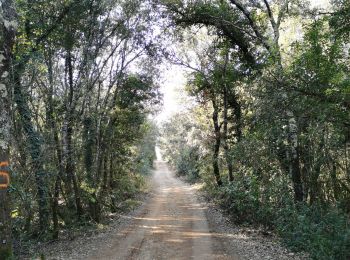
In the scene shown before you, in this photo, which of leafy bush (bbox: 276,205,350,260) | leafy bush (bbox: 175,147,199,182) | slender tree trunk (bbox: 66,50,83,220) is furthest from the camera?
leafy bush (bbox: 175,147,199,182)

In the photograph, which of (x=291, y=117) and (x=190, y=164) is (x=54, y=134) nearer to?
(x=291, y=117)

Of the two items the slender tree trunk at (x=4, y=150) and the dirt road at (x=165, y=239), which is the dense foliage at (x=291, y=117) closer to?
the dirt road at (x=165, y=239)

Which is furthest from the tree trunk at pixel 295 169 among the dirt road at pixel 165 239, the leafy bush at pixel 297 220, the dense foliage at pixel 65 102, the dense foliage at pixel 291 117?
the dense foliage at pixel 65 102

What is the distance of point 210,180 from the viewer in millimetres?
29875

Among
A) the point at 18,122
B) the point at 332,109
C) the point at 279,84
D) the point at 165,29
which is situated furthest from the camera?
the point at 165,29

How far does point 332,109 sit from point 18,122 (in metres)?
8.61

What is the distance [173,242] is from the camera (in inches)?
520

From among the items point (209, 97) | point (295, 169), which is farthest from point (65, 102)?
point (209, 97)

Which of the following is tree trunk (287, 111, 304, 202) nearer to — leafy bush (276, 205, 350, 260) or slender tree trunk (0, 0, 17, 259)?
leafy bush (276, 205, 350, 260)

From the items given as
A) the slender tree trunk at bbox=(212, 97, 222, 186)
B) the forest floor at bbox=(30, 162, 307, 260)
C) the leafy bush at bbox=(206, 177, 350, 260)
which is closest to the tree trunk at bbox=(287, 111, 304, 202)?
the leafy bush at bbox=(206, 177, 350, 260)

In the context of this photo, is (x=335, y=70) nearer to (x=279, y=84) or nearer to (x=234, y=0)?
(x=279, y=84)

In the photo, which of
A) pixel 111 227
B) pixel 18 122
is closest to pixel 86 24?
pixel 18 122

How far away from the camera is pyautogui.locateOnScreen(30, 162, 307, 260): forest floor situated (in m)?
11.4

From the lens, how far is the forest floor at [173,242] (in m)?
11.4
